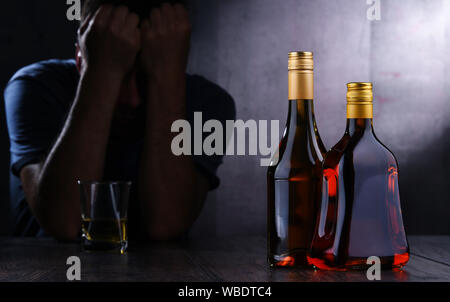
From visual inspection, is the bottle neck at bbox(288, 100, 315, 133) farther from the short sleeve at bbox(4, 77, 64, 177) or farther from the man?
the short sleeve at bbox(4, 77, 64, 177)

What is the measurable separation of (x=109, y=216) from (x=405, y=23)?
2.05m

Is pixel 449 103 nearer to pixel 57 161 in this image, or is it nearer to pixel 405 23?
pixel 405 23

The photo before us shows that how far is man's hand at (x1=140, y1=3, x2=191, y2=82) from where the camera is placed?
1191 mm

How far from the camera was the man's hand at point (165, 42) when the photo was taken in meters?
1.19

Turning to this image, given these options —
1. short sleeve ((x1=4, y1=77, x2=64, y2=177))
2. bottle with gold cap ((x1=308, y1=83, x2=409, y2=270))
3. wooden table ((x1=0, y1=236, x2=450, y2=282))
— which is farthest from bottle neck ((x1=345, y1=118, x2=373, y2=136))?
short sleeve ((x1=4, y1=77, x2=64, y2=177))

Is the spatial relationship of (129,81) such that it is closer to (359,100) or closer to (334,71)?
(359,100)

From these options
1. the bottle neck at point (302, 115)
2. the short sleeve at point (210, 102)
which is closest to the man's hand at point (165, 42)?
the short sleeve at point (210, 102)

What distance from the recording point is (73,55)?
2.27 metres

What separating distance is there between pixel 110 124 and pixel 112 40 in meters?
0.21

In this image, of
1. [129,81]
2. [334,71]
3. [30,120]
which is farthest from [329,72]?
[30,120]

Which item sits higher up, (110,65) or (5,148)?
(110,65)

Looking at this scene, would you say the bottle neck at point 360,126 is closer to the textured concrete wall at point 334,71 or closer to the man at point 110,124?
the man at point 110,124

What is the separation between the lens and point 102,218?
77 centimetres
